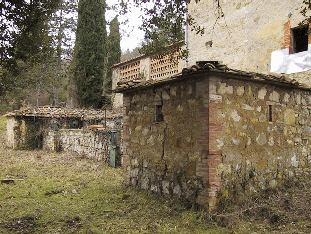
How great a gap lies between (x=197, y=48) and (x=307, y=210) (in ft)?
26.4

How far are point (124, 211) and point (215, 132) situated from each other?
2268 mm

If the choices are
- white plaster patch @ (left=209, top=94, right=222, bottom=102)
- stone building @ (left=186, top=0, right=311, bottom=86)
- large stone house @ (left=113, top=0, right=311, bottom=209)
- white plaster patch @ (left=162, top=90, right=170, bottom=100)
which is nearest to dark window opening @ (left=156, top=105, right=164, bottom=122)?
large stone house @ (left=113, top=0, right=311, bottom=209)

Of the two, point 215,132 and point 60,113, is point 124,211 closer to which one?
point 215,132

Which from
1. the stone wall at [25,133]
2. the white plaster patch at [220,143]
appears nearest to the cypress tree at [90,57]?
the stone wall at [25,133]

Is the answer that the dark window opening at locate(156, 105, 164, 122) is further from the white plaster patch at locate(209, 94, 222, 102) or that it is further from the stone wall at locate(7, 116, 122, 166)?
the stone wall at locate(7, 116, 122, 166)

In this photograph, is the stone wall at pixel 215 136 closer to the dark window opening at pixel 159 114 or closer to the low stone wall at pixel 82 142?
the dark window opening at pixel 159 114

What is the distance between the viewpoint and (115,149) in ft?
33.5

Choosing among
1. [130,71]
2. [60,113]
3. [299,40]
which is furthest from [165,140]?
[60,113]

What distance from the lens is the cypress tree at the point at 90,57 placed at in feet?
62.0

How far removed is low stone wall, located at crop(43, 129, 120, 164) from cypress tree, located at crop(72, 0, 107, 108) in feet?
15.7

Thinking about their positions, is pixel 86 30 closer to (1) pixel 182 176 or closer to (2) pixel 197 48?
(2) pixel 197 48

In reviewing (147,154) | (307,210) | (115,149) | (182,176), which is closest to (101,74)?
(115,149)

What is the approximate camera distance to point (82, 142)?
41.4 feet

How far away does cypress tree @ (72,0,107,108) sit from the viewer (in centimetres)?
1891
